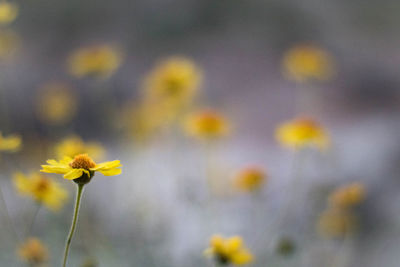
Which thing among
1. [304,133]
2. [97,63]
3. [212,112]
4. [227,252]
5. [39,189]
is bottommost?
[227,252]

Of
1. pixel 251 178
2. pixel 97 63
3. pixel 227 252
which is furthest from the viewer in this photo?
pixel 97 63

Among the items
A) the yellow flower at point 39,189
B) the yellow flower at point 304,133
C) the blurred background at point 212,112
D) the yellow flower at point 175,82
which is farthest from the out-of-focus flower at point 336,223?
the yellow flower at point 39,189

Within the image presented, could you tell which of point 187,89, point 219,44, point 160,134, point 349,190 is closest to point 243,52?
point 219,44

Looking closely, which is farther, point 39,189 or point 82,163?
point 39,189

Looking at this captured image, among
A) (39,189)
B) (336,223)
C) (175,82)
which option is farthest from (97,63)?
(336,223)

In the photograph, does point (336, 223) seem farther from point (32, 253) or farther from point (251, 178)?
point (32, 253)

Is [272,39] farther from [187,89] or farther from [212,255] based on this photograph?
[212,255]

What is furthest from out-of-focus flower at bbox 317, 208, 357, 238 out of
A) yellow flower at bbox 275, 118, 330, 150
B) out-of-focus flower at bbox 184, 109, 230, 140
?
out-of-focus flower at bbox 184, 109, 230, 140
